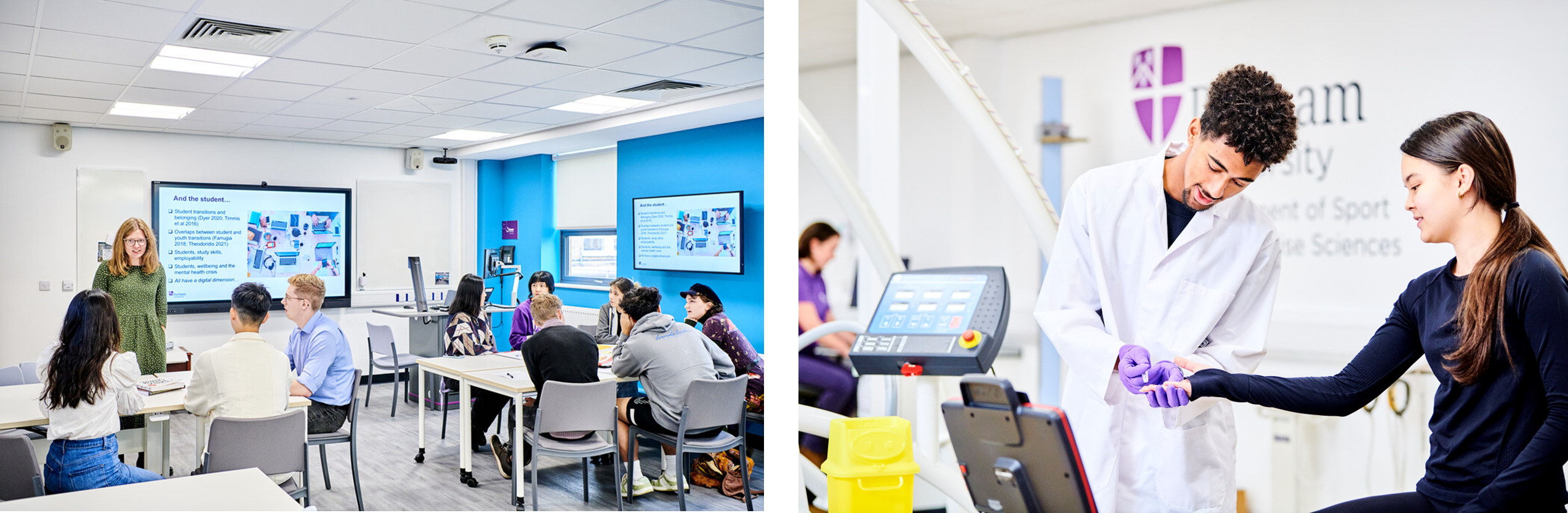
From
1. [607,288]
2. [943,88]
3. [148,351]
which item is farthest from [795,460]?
[607,288]

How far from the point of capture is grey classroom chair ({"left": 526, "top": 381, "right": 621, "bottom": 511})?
3574 millimetres

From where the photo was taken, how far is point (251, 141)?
4535 mm

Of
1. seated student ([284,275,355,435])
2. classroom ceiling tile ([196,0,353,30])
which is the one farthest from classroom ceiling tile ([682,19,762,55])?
seated student ([284,275,355,435])

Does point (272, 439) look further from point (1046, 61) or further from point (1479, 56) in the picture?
point (1479, 56)

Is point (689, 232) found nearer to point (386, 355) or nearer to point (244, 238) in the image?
point (386, 355)

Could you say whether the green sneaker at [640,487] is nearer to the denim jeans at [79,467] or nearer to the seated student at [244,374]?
the seated student at [244,374]

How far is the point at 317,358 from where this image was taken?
362 centimetres

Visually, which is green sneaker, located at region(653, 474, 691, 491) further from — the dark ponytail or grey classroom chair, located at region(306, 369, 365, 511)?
the dark ponytail

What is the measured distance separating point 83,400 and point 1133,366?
3.15m

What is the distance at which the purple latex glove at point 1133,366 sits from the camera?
163cm

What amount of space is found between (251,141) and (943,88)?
13.8 ft

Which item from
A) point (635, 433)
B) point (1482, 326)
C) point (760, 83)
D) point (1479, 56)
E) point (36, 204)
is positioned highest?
point (760, 83)

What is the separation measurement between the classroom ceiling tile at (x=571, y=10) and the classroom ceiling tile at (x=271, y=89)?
5.84ft

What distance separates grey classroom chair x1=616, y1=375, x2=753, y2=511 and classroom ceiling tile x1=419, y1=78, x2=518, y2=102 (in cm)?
206
